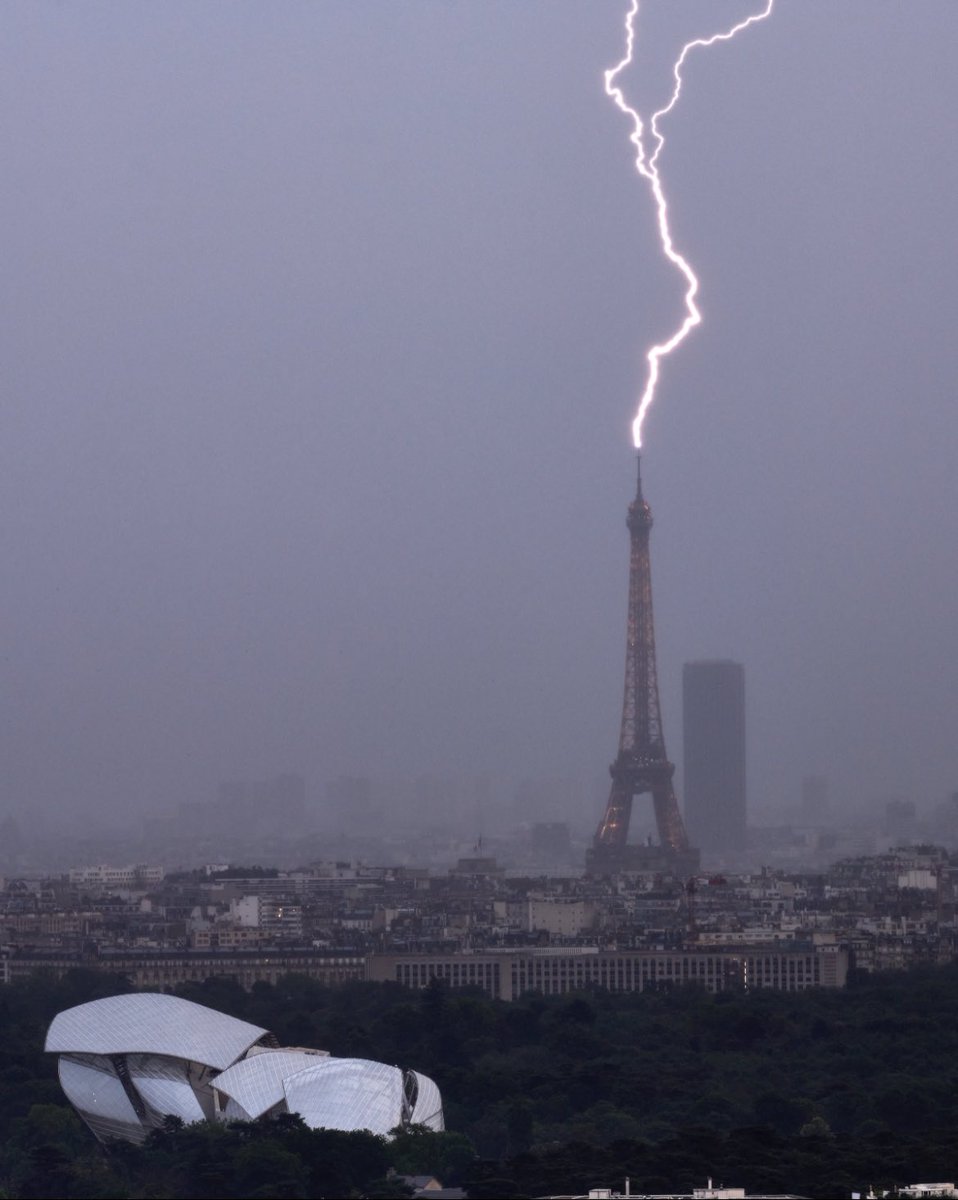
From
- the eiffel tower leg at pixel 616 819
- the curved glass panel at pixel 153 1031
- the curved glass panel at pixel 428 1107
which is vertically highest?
the eiffel tower leg at pixel 616 819

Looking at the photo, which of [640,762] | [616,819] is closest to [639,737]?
[640,762]

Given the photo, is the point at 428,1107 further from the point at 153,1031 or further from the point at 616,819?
the point at 616,819

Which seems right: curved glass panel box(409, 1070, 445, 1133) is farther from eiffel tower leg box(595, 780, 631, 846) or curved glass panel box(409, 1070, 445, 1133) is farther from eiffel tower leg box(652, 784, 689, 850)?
eiffel tower leg box(595, 780, 631, 846)

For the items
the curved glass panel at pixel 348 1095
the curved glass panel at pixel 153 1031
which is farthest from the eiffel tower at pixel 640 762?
the curved glass panel at pixel 348 1095

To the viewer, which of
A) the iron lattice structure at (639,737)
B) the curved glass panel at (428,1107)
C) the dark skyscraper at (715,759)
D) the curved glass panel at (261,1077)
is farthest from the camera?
the dark skyscraper at (715,759)

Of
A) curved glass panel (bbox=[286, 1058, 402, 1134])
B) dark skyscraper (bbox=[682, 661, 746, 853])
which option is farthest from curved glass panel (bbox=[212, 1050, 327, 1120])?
dark skyscraper (bbox=[682, 661, 746, 853])

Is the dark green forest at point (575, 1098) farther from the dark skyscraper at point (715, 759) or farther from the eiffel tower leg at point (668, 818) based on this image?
the dark skyscraper at point (715, 759)

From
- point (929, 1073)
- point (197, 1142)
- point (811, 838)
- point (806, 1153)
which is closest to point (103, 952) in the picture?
point (929, 1073)
